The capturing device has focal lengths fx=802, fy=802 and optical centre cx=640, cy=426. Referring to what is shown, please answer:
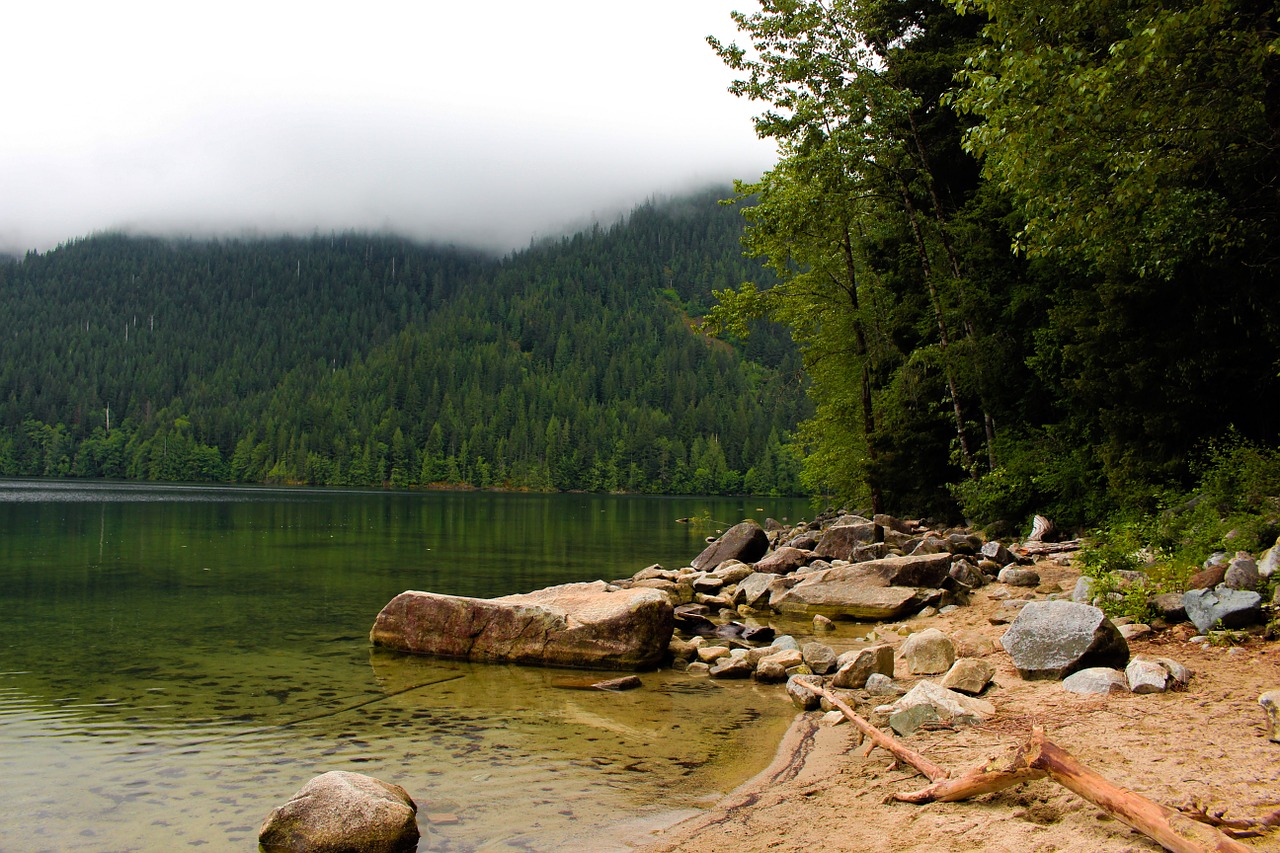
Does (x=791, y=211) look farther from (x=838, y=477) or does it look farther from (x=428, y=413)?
(x=428, y=413)

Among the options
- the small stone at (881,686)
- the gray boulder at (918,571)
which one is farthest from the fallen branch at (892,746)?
the gray boulder at (918,571)

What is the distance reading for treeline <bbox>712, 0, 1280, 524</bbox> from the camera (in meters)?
11.5

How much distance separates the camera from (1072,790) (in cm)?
527

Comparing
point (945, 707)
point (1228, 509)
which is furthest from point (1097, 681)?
point (1228, 509)

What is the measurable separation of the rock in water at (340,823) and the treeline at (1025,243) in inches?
452

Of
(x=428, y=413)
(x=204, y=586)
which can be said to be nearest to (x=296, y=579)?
(x=204, y=586)

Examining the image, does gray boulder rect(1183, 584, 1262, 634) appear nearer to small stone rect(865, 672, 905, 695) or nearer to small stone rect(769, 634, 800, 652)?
small stone rect(865, 672, 905, 695)

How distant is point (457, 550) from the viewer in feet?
112

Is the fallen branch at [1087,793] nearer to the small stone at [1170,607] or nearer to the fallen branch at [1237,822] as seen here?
the fallen branch at [1237,822]

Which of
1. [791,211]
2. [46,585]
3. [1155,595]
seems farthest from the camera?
[791,211]

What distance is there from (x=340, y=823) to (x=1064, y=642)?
7462mm

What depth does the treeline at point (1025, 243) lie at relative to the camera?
37.7 ft

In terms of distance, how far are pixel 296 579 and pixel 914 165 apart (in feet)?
76.5

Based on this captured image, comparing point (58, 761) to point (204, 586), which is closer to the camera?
point (58, 761)
